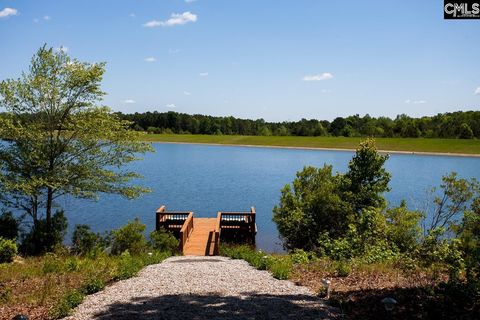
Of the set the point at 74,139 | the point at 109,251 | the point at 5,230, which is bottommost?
the point at 109,251

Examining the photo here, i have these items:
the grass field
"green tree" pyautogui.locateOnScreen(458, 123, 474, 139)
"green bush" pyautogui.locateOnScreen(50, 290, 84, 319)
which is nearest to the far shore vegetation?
"green bush" pyautogui.locateOnScreen(50, 290, 84, 319)

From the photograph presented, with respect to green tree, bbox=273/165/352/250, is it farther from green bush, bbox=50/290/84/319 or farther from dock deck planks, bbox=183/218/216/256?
green bush, bbox=50/290/84/319

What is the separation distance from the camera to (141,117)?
164 meters

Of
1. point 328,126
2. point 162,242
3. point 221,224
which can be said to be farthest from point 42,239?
point 328,126

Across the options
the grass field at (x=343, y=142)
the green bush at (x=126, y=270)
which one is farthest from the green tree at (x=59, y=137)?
the grass field at (x=343, y=142)

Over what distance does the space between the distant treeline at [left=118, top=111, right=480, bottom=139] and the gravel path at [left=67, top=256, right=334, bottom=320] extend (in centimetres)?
10836

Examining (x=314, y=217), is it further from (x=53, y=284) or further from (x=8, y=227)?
(x=8, y=227)

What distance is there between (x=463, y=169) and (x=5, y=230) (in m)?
66.7

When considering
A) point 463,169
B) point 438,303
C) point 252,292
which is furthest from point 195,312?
point 463,169

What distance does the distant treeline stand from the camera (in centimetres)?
11181

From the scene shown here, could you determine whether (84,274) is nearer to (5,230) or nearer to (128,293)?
(128,293)

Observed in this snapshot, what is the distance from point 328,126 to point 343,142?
123 feet

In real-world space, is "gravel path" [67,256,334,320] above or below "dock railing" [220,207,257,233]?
above

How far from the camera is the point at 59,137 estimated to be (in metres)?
18.7
